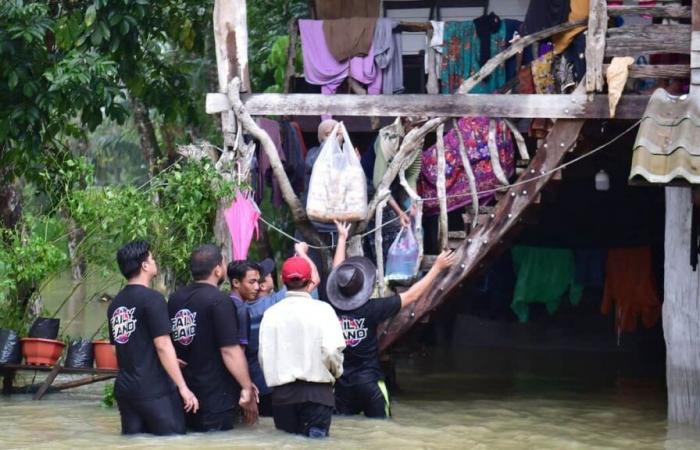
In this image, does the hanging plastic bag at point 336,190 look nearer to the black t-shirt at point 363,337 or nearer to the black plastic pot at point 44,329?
the black t-shirt at point 363,337

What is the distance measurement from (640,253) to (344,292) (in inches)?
230

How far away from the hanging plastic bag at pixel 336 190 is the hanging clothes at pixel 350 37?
5.83 feet

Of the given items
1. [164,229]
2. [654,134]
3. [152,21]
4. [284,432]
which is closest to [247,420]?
[284,432]

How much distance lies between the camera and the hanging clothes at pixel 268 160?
37.3 feet

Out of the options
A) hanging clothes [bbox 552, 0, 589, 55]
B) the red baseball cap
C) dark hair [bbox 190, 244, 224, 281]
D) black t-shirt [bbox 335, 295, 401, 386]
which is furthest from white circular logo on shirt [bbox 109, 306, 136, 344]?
hanging clothes [bbox 552, 0, 589, 55]

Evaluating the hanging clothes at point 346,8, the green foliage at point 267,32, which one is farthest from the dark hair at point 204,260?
the green foliage at point 267,32

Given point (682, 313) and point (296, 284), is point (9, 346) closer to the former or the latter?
point (296, 284)

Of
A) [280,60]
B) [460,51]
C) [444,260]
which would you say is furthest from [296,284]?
[280,60]

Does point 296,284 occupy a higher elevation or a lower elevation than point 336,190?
lower

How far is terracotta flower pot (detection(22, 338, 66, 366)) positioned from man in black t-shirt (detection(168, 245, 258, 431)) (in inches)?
97.0

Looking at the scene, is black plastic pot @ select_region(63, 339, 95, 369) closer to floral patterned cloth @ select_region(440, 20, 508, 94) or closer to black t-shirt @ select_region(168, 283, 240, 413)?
black t-shirt @ select_region(168, 283, 240, 413)

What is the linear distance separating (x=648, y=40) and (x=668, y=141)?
1234 millimetres

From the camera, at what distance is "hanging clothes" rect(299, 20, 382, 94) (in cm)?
1229

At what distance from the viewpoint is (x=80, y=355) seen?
1068cm
